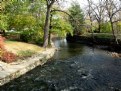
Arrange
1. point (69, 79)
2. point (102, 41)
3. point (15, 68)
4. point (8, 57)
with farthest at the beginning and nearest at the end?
point (102, 41) → point (8, 57) → point (15, 68) → point (69, 79)

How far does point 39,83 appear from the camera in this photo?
18578 millimetres

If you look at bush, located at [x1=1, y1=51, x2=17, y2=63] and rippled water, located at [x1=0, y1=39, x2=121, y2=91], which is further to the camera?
bush, located at [x1=1, y1=51, x2=17, y2=63]

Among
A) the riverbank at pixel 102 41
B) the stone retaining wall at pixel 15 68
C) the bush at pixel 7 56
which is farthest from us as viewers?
the riverbank at pixel 102 41

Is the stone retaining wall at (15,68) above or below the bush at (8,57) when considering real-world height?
below

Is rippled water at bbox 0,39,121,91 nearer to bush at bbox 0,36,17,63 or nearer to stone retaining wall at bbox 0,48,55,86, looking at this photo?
stone retaining wall at bbox 0,48,55,86

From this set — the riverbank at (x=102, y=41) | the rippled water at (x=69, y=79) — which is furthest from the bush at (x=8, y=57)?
the riverbank at (x=102, y=41)

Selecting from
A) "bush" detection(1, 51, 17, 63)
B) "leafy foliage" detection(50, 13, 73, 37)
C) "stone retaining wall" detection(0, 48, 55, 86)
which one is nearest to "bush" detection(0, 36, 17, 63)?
"bush" detection(1, 51, 17, 63)

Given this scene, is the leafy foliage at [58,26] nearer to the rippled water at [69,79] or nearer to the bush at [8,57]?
the bush at [8,57]

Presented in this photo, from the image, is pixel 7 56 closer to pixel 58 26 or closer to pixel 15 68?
pixel 15 68

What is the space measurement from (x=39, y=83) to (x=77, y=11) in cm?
5247

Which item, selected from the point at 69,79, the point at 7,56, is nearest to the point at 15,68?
the point at 7,56

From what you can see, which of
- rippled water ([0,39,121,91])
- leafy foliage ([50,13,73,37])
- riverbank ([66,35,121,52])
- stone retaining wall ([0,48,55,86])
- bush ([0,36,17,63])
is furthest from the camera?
riverbank ([66,35,121,52])

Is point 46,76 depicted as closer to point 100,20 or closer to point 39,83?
point 39,83

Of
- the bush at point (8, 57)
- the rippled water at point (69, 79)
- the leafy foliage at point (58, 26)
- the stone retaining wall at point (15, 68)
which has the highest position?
the leafy foliage at point (58, 26)
